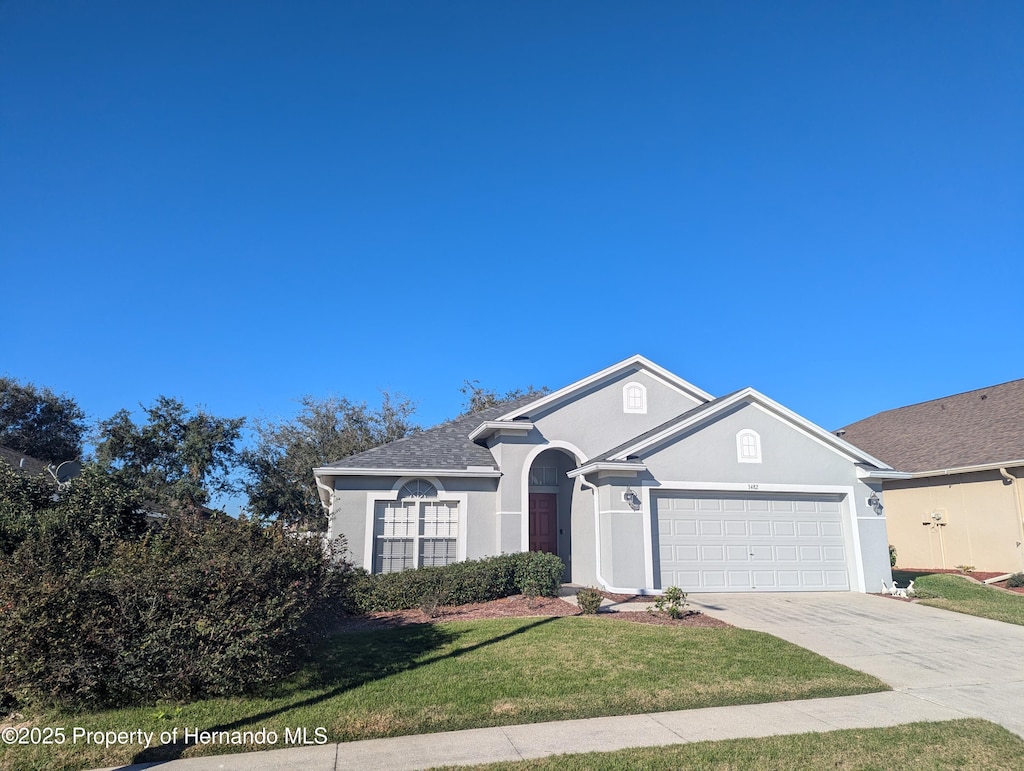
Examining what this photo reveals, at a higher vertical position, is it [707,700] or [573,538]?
[573,538]

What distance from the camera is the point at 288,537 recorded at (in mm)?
8688

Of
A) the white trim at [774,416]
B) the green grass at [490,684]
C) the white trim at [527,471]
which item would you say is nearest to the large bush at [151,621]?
the green grass at [490,684]

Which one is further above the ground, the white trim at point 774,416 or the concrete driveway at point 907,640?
the white trim at point 774,416

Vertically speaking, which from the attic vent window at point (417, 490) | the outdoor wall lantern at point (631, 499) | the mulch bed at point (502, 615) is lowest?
the mulch bed at point (502, 615)

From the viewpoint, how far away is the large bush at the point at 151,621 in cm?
638

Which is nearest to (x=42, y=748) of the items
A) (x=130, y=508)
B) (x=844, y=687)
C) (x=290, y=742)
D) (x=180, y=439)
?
(x=290, y=742)

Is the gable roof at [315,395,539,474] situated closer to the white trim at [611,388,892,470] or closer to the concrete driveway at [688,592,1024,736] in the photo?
the white trim at [611,388,892,470]

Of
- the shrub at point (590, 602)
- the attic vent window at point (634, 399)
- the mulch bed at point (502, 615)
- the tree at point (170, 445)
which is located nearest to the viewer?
the mulch bed at point (502, 615)

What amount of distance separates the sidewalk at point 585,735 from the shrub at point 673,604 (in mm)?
4295

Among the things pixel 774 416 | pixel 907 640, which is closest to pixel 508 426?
pixel 774 416

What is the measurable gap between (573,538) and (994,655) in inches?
367

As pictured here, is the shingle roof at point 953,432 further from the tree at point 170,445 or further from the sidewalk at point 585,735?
the tree at point 170,445

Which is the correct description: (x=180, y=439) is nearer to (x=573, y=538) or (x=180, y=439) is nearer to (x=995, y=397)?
(x=573, y=538)

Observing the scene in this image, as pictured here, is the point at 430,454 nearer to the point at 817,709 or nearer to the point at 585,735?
the point at 585,735
